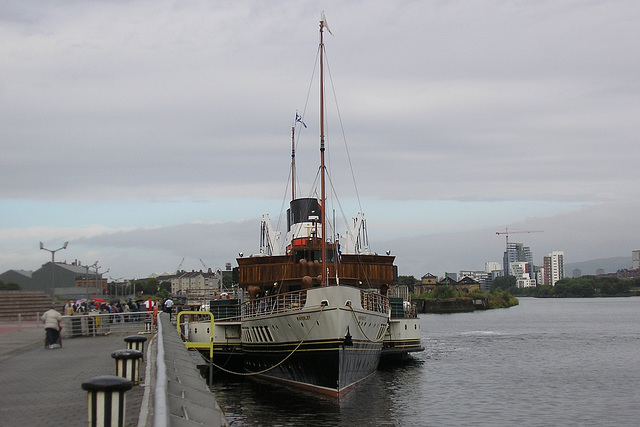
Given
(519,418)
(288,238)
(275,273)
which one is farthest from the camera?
(288,238)

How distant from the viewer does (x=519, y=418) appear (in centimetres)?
2839

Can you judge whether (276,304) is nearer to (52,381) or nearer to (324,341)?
(324,341)

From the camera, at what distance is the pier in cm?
987

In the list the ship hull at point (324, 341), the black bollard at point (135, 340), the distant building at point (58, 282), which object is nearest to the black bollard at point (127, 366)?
the black bollard at point (135, 340)

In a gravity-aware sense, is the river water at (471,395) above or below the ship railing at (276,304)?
below

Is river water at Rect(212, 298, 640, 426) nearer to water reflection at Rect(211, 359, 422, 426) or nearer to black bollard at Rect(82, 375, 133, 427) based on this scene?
water reflection at Rect(211, 359, 422, 426)

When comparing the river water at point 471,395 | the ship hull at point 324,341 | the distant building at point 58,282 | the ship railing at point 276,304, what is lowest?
the river water at point 471,395

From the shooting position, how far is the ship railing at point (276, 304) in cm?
3384

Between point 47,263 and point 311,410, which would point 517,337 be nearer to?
point 311,410

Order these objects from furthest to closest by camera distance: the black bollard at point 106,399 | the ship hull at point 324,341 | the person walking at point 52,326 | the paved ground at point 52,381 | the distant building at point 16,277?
the distant building at point 16,277
the ship hull at point 324,341
the person walking at point 52,326
the paved ground at point 52,381
the black bollard at point 106,399

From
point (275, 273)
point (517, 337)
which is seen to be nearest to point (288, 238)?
point (275, 273)

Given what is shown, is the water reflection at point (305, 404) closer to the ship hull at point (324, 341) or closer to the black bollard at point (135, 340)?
the ship hull at point (324, 341)

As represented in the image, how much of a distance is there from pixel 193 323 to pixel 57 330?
14137 millimetres

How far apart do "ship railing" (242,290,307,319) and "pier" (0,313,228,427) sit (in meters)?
8.05
